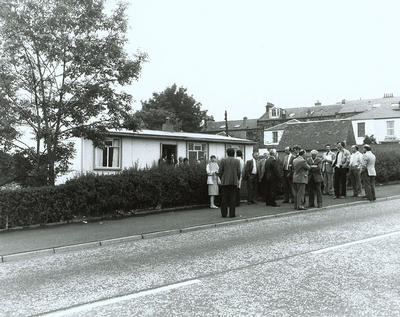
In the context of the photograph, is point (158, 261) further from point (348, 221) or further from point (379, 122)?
point (379, 122)

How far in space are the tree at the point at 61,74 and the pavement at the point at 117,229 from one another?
2.79m

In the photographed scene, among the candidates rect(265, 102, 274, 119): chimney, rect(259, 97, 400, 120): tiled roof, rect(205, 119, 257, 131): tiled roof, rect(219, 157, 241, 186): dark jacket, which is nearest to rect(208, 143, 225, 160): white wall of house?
rect(219, 157, 241, 186): dark jacket

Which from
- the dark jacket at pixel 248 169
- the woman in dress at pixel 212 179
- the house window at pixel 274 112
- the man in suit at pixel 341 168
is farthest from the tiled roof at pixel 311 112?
the woman in dress at pixel 212 179

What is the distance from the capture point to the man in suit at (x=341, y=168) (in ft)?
56.0

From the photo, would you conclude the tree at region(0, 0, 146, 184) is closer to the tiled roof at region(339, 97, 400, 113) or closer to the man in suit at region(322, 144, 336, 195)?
the man in suit at region(322, 144, 336, 195)

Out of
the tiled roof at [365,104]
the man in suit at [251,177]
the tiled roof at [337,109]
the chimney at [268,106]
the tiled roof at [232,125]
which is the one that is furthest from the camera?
the tiled roof at [232,125]

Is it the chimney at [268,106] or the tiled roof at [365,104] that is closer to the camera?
the tiled roof at [365,104]

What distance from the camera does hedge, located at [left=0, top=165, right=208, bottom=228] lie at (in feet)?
41.4

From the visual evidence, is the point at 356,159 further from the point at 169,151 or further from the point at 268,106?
the point at 268,106

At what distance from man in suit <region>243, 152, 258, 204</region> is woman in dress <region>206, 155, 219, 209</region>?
1.41 m

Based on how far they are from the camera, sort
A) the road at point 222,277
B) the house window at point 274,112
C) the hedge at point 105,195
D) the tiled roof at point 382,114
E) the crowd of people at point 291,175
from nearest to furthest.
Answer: the road at point 222,277, the hedge at point 105,195, the crowd of people at point 291,175, the tiled roof at point 382,114, the house window at point 274,112

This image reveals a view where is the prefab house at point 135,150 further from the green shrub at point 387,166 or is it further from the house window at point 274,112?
the house window at point 274,112

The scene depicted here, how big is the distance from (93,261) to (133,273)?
1472mm

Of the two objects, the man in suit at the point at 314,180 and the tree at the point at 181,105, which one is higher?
the tree at the point at 181,105
